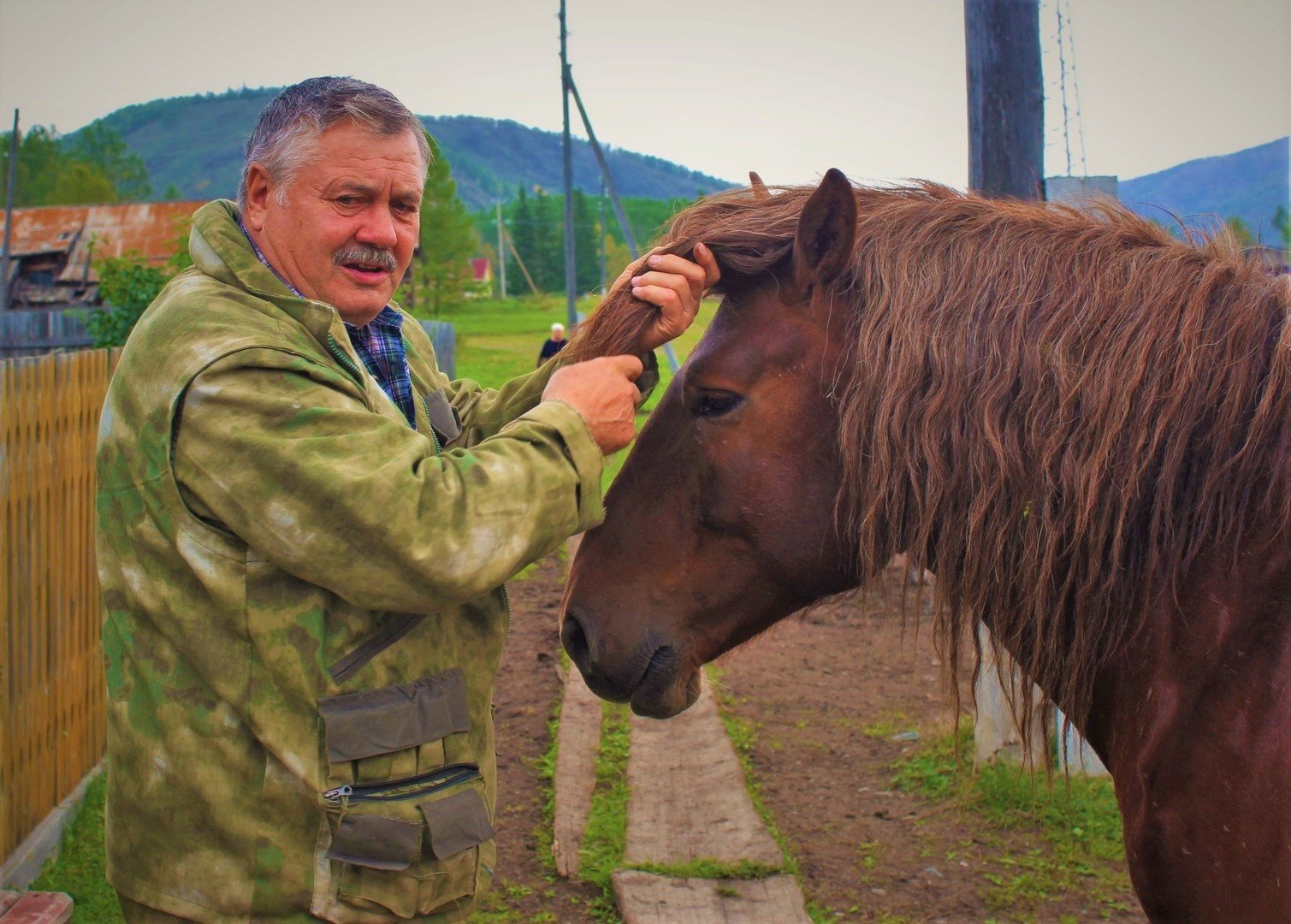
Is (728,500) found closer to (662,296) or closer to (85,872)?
(662,296)

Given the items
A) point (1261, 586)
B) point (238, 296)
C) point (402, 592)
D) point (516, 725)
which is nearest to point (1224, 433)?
point (1261, 586)

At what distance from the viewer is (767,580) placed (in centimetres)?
220

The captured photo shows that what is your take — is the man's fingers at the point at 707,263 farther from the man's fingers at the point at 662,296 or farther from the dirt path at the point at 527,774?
the dirt path at the point at 527,774

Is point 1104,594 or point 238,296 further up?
point 238,296

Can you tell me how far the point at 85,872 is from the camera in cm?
379

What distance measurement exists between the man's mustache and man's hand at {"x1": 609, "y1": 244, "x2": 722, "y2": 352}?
459 mm

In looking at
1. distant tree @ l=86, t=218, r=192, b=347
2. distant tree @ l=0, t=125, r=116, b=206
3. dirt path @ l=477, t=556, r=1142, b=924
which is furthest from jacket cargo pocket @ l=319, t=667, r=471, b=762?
distant tree @ l=0, t=125, r=116, b=206

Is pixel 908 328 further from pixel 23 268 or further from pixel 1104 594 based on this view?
pixel 23 268

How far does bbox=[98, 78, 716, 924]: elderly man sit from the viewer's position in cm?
168

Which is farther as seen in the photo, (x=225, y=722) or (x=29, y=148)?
(x=29, y=148)

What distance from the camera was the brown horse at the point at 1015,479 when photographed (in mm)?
1739

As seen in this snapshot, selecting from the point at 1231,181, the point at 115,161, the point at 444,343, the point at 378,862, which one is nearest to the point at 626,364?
the point at 378,862

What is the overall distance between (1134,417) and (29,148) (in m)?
71.1

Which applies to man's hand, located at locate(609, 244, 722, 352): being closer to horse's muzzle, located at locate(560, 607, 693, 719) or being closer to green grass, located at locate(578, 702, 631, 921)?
horse's muzzle, located at locate(560, 607, 693, 719)
